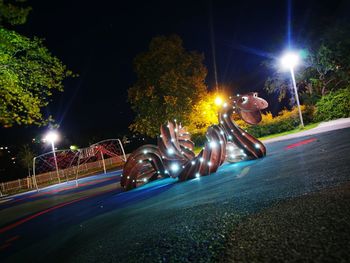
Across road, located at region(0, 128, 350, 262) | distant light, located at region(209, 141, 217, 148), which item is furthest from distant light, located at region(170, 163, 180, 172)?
road, located at region(0, 128, 350, 262)

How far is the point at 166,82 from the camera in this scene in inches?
1148

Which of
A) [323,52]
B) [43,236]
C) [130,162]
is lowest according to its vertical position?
[43,236]

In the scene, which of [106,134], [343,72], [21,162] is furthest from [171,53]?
[106,134]

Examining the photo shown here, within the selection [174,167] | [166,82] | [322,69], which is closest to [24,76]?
[174,167]

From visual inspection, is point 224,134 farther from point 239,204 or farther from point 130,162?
point 239,204

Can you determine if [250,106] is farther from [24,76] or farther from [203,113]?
[203,113]

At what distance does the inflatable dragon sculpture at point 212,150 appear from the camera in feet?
29.6

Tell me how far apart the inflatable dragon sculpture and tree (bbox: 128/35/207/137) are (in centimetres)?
1899

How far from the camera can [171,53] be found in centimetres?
2972

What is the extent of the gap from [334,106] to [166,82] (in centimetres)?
1602

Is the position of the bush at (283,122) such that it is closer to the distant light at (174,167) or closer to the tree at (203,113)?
the tree at (203,113)

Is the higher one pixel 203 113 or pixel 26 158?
pixel 203 113

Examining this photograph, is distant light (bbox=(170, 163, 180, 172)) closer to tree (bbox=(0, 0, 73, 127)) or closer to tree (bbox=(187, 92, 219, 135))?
tree (bbox=(0, 0, 73, 127))

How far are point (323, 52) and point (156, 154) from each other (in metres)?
21.0
